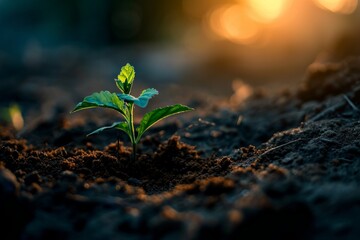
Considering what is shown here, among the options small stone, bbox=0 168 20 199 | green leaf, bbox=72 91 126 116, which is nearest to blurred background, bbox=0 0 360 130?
green leaf, bbox=72 91 126 116

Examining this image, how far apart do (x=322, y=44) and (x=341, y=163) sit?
27.7 feet

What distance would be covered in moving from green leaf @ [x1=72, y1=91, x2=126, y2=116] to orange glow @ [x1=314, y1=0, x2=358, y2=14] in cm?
695

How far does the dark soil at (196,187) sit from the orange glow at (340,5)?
5326 mm

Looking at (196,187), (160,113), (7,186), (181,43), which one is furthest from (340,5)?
(181,43)

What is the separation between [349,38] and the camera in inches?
257

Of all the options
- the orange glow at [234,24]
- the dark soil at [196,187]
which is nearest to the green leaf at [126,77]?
the dark soil at [196,187]

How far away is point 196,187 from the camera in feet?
7.39

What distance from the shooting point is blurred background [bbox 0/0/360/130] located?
860 cm

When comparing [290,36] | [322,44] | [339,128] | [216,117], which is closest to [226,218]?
[339,128]

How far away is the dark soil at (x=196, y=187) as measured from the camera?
1.84 m

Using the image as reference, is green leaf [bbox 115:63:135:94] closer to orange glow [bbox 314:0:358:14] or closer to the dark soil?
the dark soil

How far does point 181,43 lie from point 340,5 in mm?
8833

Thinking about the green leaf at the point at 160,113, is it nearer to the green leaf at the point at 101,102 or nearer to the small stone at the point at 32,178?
the green leaf at the point at 101,102

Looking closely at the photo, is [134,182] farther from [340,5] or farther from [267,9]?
[267,9]
